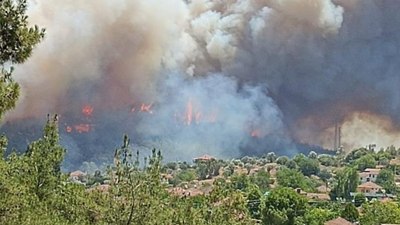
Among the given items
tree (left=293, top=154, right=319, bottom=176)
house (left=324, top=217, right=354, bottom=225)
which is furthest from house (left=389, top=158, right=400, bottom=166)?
house (left=324, top=217, right=354, bottom=225)

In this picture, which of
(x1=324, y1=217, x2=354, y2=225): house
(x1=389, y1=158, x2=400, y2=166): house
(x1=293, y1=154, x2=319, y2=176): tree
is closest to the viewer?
(x1=324, y1=217, x2=354, y2=225): house

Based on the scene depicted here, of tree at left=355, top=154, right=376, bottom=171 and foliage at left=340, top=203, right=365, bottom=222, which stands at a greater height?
tree at left=355, top=154, right=376, bottom=171

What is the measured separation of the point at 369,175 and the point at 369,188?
443 centimetres

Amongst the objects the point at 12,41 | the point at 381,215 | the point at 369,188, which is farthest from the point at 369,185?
the point at 12,41

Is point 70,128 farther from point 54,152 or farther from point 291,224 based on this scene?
point 54,152

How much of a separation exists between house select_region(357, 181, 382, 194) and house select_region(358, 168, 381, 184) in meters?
1.07

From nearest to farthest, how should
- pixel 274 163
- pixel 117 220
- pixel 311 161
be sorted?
pixel 117 220 < pixel 311 161 < pixel 274 163

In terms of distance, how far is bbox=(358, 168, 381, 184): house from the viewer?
1446 inches

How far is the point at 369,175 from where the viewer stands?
38.1 metres

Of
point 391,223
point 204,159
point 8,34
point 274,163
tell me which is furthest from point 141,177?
point 274,163

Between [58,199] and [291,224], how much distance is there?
37.1 feet

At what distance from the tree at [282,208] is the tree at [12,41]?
44.1 ft

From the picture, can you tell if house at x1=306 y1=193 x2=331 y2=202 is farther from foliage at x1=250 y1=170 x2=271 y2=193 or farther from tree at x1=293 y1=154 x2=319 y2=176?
tree at x1=293 y1=154 x2=319 y2=176

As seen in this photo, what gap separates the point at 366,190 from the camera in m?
33.2
